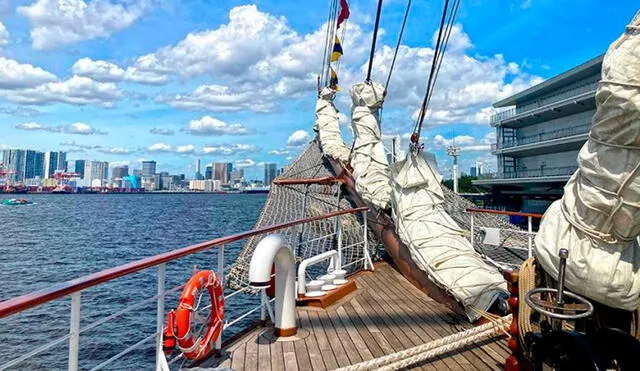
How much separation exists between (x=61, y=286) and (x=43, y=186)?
158934 millimetres

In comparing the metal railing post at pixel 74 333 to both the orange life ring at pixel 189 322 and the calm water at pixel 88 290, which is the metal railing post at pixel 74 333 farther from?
the calm water at pixel 88 290

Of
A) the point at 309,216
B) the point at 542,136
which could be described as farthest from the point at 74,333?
the point at 542,136

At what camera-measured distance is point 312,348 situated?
2977 millimetres

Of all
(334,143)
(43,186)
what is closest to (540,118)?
(334,143)

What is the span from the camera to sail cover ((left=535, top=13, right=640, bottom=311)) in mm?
1816

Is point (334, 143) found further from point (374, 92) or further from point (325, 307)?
point (325, 307)

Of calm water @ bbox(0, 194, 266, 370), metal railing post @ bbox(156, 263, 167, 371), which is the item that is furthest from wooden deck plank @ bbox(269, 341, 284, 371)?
calm water @ bbox(0, 194, 266, 370)

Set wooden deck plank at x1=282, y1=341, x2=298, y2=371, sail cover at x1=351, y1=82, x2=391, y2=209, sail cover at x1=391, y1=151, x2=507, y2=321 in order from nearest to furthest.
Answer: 1. wooden deck plank at x1=282, y1=341, x2=298, y2=371
2. sail cover at x1=391, y1=151, x2=507, y2=321
3. sail cover at x1=351, y1=82, x2=391, y2=209

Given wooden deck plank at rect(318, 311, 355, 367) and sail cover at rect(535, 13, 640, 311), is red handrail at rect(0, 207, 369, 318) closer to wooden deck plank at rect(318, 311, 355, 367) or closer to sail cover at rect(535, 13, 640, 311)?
wooden deck plank at rect(318, 311, 355, 367)

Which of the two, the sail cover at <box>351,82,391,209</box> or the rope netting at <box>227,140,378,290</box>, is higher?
the sail cover at <box>351,82,391,209</box>

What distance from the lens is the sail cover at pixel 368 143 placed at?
5988 mm

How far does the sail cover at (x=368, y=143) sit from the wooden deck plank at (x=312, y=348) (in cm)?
254

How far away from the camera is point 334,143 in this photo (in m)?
10.8

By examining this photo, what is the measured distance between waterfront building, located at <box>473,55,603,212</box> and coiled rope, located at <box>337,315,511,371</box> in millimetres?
24194
